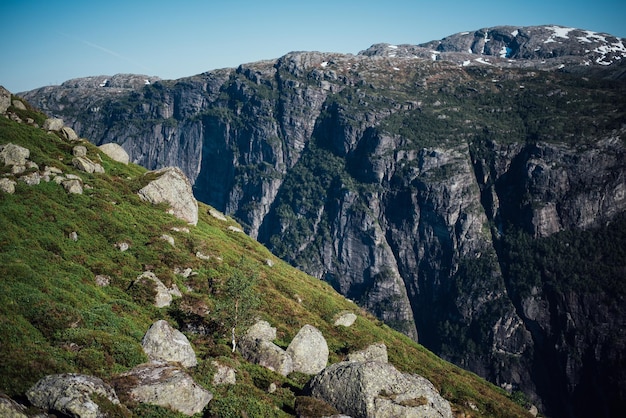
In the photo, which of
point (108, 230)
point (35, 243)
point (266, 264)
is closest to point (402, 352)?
point (266, 264)

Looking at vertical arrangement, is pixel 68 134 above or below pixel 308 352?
above

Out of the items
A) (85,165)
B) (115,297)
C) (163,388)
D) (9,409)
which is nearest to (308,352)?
(163,388)

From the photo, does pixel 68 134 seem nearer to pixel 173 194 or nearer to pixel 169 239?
pixel 173 194

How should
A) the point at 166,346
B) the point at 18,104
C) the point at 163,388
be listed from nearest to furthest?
the point at 163,388, the point at 166,346, the point at 18,104

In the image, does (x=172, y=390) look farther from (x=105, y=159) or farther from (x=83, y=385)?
(x=105, y=159)

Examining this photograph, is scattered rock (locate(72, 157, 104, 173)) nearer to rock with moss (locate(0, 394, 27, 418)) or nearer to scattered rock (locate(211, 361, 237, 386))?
scattered rock (locate(211, 361, 237, 386))
